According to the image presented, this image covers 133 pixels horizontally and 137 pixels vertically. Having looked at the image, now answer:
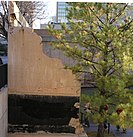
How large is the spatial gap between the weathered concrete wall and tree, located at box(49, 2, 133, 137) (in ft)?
2.67

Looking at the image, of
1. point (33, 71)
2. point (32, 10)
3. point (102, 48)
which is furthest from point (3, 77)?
point (32, 10)

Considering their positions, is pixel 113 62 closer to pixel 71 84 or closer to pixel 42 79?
pixel 71 84

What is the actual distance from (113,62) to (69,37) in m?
1.52

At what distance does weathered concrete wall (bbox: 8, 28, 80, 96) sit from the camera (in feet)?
27.8

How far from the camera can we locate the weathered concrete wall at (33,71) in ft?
27.8

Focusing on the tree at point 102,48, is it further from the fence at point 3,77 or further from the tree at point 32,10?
the tree at point 32,10

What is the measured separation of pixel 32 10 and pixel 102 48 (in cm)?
1547

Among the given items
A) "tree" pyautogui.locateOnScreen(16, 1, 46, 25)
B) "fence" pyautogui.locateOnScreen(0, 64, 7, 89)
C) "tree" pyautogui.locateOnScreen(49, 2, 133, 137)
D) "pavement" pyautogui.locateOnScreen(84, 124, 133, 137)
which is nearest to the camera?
"tree" pyautogui.locateOnScreen(49, 2, 133, 137)

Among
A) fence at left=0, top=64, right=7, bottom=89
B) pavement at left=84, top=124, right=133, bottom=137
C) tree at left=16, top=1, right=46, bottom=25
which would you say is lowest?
pavement at left=84, top=124, right=133, bottom=137

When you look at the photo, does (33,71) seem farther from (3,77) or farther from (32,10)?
(32,10)

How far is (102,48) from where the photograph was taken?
7594 mm

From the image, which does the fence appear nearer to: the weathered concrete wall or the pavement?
the weathered concrete wall

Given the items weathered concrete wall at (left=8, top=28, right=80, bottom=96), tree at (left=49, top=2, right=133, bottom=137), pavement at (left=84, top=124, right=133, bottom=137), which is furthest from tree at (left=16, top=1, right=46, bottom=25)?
tree at (left=49, top=2, right=133, bottom=137)

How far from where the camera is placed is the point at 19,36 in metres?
8.46
